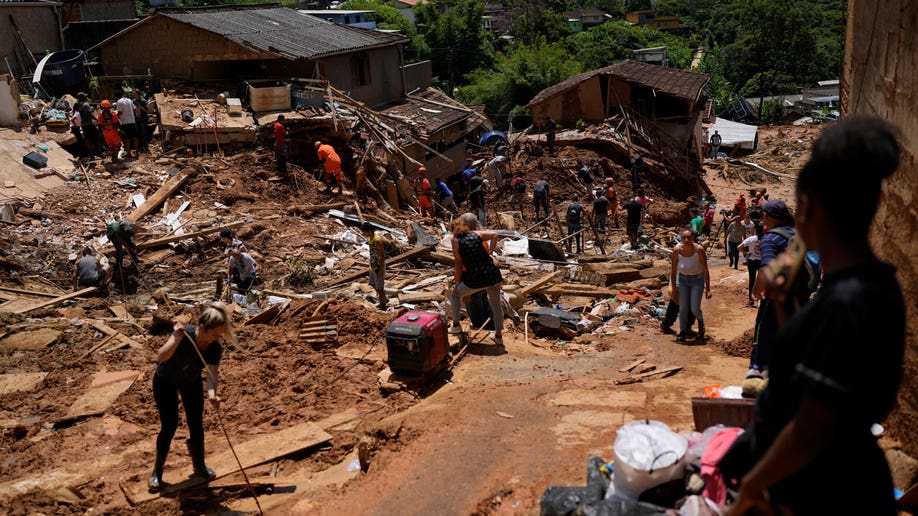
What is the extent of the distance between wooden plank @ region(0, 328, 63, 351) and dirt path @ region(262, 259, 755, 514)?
6.25 metres

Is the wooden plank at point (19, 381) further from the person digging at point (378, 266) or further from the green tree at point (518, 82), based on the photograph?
the green tree at point (518, 82)

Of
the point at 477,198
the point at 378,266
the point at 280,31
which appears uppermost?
the point at 280,31

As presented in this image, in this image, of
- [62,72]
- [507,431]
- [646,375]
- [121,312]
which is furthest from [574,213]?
[62,72]

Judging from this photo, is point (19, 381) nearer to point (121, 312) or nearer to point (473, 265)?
point (121, 312)

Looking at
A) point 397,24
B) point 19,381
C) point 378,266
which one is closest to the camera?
point 19,381

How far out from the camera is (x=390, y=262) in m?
15.4

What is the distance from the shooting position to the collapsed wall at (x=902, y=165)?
507cm

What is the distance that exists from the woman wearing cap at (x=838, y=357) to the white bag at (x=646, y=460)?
1.61m

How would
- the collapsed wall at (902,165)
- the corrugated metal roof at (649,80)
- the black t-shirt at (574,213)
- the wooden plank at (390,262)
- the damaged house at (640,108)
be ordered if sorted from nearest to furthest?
1. the collapsed wall at (902,165)
2. the wooden plank at (390,262)
3. the black t-shirt at (574,213)
4. the damaged house at (640,108)
5. the corrugated metal roof at (649,80)

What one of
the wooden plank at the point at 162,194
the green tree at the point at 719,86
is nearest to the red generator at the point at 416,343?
the wooden plank at the point at 162,194

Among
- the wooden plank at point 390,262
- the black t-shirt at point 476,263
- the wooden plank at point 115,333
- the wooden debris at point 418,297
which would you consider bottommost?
the wooden plank at point 390,262

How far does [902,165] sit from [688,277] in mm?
4742

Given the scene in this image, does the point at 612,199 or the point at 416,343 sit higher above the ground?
the point at 416,343

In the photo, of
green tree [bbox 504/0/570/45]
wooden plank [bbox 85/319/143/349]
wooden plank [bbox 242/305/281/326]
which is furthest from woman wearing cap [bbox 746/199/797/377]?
green tree [bbox 504/0/570/45]
